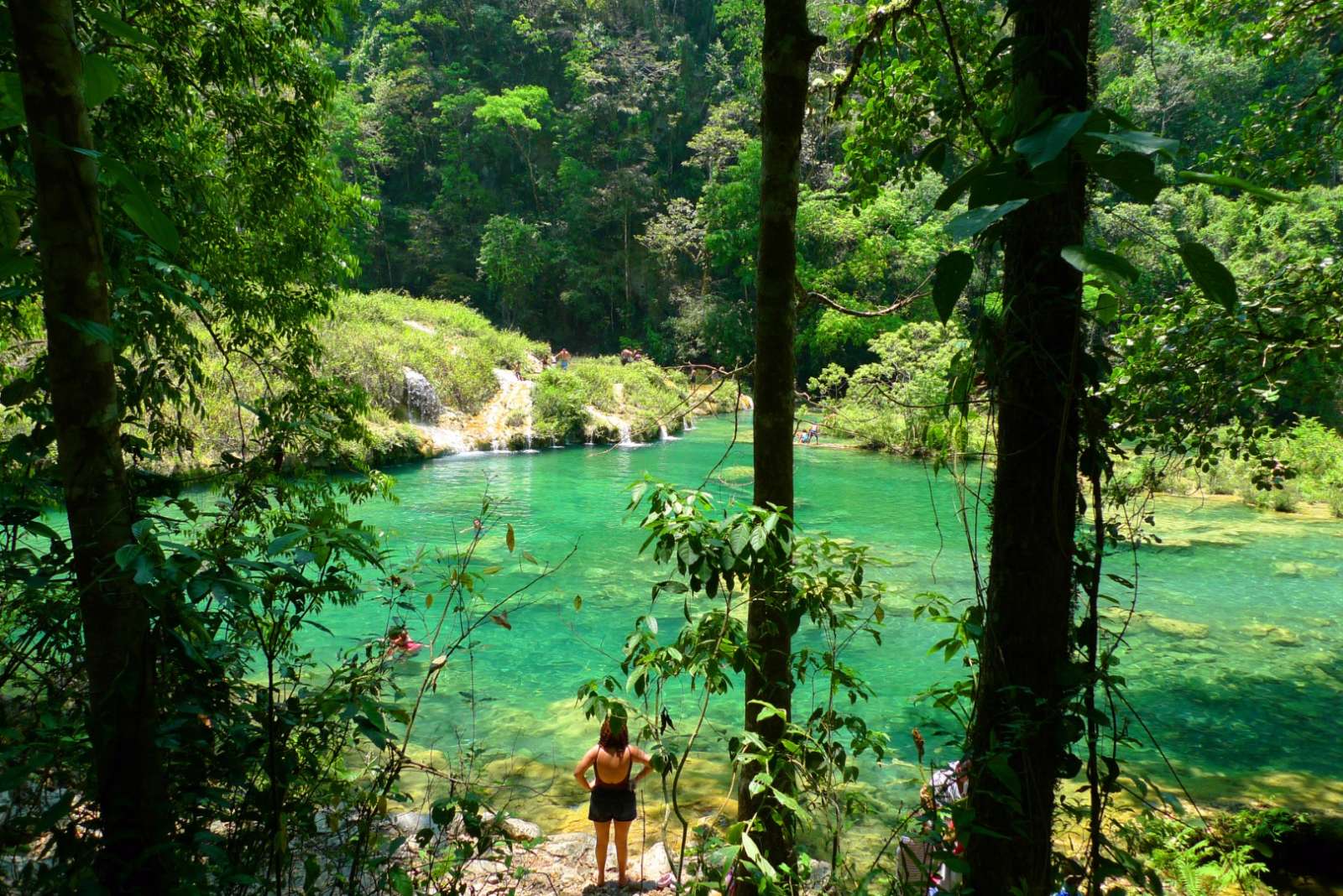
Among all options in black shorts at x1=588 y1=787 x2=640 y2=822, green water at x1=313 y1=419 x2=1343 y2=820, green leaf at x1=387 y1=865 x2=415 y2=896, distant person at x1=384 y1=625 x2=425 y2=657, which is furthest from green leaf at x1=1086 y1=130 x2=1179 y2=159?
black shorts at x1=588 y1=787 x2=640 y2=822

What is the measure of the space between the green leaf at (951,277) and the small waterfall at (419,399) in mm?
19104

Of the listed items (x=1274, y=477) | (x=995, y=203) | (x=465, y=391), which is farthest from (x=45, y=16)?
(x=465, y=391)

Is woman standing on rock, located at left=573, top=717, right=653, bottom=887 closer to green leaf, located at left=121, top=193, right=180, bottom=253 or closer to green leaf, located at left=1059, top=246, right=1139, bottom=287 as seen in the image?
green leaf, located at left=121, top=193, right=180, bottom=253

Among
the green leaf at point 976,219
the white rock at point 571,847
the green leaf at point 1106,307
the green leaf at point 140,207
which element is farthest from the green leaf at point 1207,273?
the white rock at point 571,847

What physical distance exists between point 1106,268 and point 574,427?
21.1 m

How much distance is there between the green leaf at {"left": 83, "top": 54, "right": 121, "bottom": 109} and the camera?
0.96 metres

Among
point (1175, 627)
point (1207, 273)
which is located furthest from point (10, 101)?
point (1175, 627)

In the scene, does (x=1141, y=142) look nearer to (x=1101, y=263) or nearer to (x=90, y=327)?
(x=1101, y=263)

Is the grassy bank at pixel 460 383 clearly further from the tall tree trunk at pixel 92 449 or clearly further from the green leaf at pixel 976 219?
the green leaf at pixel 976 219

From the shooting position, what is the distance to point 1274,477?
13.9ft

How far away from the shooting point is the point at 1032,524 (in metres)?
1.44

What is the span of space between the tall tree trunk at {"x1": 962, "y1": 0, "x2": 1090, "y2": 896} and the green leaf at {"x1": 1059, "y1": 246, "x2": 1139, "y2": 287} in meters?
0.58

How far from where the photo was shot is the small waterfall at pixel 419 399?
18.9 m

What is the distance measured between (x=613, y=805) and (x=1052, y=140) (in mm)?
4237
